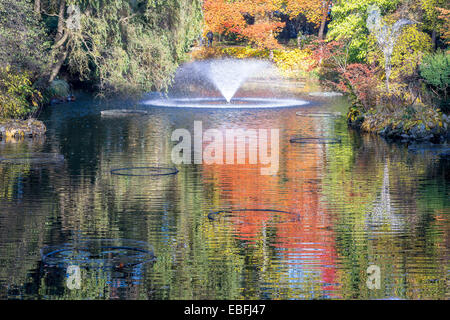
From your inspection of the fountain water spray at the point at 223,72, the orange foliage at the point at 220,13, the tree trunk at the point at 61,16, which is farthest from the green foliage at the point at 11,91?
the orange foliage at the point at 220,13

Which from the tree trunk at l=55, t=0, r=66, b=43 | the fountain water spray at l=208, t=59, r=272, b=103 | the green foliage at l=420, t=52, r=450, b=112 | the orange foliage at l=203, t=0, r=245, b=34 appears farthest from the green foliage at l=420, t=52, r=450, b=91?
the orange foliage at l=203, t=0, r=245, b=34

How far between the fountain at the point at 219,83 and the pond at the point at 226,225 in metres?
15.7

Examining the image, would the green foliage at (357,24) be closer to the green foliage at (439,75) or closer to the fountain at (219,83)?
the fountain at (219,83)

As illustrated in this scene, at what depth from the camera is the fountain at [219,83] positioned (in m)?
37.8

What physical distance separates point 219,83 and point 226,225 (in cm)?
3982

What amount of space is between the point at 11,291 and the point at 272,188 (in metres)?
7.67

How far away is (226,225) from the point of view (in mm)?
12062

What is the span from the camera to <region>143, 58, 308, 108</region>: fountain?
1486 inches

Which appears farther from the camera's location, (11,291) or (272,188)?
(272,188)

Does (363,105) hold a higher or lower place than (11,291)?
higher

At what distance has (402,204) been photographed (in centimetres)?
1377

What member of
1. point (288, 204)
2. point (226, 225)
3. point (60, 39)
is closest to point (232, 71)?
point (60, 39)
